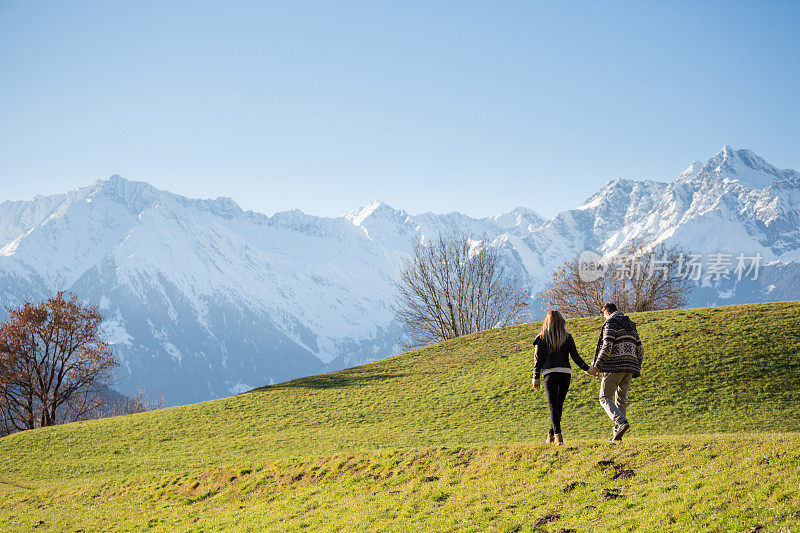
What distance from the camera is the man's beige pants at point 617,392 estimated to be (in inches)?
522

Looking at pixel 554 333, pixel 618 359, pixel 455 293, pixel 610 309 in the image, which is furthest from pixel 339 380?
pixel 618 359

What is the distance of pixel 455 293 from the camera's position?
199ft

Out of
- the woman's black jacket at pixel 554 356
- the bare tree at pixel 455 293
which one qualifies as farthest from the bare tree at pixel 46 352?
the woman's black jacket at pixel 554 356

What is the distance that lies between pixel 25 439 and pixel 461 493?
34.7 meters

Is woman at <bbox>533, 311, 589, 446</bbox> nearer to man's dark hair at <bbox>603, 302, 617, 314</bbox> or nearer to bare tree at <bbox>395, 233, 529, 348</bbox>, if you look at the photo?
man's dark hair at <bbox>603, 302, 617, 314</bbox>

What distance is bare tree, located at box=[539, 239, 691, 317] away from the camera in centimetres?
6034

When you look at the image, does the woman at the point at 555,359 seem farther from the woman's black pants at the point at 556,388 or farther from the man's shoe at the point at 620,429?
the man's shoe at the point at 620,429

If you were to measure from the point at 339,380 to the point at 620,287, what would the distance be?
38.3 meters

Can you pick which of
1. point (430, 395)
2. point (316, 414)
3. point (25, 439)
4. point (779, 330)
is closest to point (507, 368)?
point (430, 395)

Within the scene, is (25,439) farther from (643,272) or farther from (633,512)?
(643,272)

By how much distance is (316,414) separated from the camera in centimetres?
3225

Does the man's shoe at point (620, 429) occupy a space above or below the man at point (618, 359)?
below

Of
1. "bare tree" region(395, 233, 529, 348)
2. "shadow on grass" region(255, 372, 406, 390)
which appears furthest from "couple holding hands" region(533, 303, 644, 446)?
"bare tree" region(395, 233, 529, 348)

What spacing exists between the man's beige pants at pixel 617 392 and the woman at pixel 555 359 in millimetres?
646
